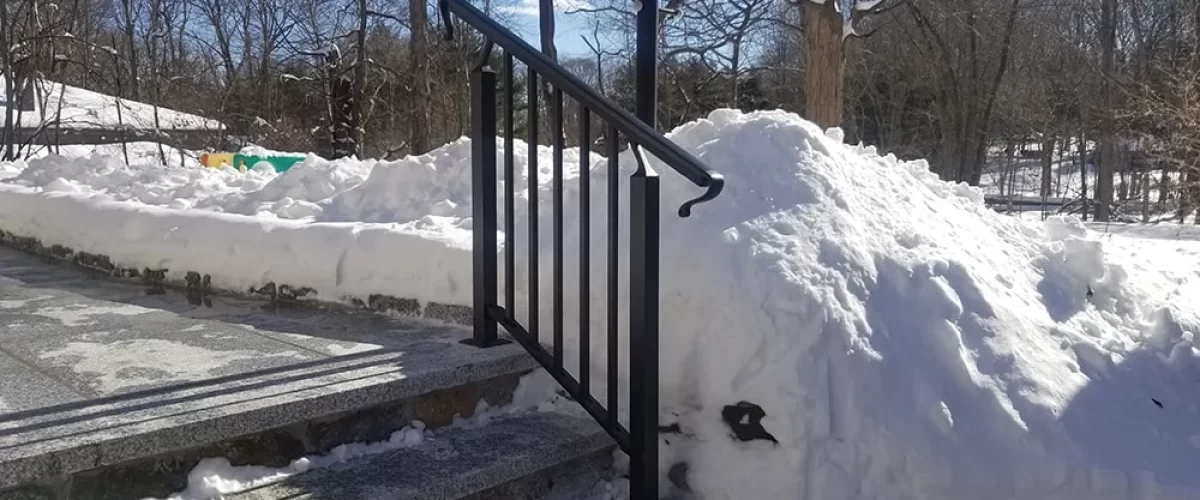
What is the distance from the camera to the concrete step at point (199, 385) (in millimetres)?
1793

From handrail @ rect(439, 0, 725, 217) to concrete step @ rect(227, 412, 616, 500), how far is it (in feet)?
2.39

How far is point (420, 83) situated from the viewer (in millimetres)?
14125

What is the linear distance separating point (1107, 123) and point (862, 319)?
16506 millimetres

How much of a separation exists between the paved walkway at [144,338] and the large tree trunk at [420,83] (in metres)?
10.2

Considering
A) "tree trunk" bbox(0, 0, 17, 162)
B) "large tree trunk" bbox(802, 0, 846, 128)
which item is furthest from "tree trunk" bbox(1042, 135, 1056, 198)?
"tree trunk" bbox(0, 0, 17, 162)

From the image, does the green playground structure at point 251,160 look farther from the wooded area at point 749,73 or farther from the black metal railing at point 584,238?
the black metal railing at point 584,238

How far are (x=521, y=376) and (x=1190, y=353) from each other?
2133mm

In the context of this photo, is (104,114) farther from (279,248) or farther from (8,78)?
(279,248)

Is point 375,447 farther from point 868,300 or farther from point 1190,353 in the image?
point 1190,353

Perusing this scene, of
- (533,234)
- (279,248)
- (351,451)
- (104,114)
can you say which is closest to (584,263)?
(533,234)

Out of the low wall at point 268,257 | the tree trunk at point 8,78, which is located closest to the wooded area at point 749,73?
the tree trunk at point 8,78

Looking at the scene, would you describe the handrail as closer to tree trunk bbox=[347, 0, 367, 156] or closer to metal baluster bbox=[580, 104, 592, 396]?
metal baluster bbox=[580, 104, 592, 396]

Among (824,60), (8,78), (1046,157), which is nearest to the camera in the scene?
(824,60)

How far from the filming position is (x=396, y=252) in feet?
10.3
